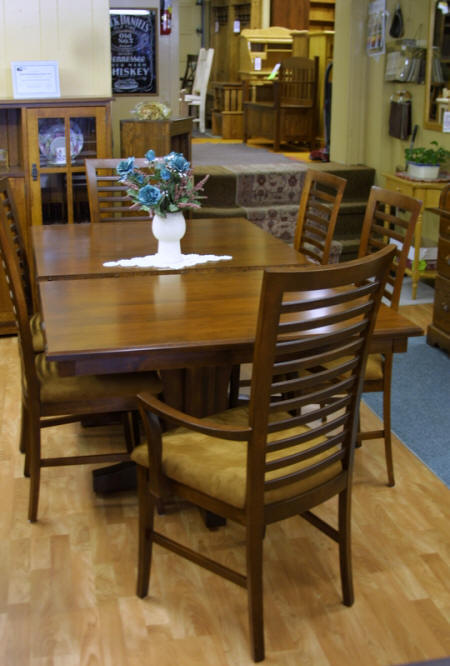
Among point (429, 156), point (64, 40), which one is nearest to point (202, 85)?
point (429, 156)

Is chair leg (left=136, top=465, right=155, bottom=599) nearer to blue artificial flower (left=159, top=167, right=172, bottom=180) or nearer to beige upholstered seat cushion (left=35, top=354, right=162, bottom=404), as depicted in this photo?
beige upholstered seat cushion (left=35, top=354, right=162, bottom=404)

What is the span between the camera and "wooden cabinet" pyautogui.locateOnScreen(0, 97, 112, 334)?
4535 millimetres

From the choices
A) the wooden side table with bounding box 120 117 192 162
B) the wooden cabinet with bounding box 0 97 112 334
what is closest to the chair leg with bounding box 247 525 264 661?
the wooden cabinet with bounding box 0 97 112 334

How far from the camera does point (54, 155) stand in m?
4.62

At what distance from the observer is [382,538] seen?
2.75 m

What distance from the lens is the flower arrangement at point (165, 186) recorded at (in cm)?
289

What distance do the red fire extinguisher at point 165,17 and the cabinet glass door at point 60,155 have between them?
304 cm

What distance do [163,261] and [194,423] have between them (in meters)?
1.14

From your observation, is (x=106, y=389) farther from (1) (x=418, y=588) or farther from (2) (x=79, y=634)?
(1) (x=418, y=588)

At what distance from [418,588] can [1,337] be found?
3.02 meters

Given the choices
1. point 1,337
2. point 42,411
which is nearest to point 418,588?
point 42,411

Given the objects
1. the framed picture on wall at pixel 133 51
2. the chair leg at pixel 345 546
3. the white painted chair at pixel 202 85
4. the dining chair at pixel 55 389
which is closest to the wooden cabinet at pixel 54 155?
the dining chair at pixel 55 389

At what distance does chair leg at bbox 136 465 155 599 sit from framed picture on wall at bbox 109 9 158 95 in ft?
17.7

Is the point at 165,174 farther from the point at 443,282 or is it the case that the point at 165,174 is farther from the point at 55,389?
the point at 443,282
